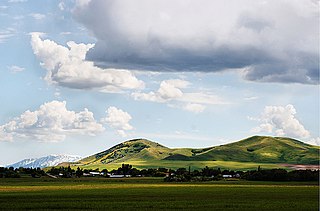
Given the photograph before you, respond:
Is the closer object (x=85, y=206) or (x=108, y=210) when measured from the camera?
(x=108, y=210)

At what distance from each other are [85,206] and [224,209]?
21587 millimetres

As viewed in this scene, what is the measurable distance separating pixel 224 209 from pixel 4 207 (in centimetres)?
3329

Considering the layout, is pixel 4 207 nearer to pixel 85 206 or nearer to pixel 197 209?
pixel 85 206

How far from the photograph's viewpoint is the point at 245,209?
82188mm

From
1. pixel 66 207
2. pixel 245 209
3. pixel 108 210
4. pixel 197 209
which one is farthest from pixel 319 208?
pixel 66 207

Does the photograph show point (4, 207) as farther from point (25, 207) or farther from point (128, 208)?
point (128, 208)

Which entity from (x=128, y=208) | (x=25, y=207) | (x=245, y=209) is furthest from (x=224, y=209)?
(x=25, y=207)

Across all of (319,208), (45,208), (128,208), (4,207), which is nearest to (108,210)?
(128,208)

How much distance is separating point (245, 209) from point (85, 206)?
24614mm

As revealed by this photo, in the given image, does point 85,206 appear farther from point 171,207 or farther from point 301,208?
point 301,208

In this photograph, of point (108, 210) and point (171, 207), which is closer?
point (108, 210)

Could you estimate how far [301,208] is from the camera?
83.4m

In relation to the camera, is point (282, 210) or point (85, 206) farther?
point (85, 206)

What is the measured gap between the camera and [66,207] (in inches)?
3329
